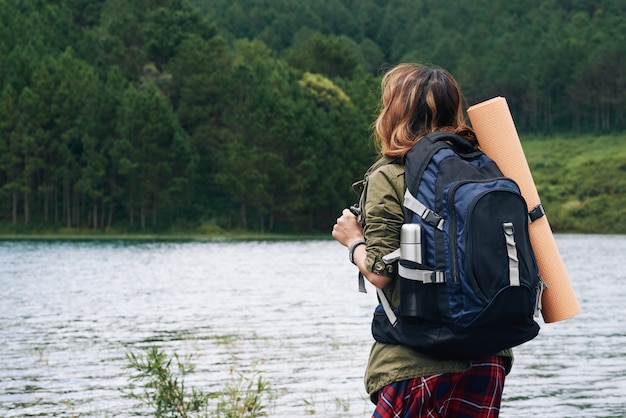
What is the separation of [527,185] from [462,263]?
1.50 ft

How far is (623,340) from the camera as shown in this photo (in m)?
20.0

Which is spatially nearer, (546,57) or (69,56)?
(69,56)

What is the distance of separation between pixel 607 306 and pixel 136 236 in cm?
6171

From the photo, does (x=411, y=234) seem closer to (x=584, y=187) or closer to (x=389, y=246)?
(x=389, y=246)

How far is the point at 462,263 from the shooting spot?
3.63 metres

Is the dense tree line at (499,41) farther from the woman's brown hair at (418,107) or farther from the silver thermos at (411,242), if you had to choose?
the silver thermos at (411,242)

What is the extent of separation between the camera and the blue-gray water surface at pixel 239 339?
42.1 ft

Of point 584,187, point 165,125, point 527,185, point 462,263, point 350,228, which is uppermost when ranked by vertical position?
point 165,125

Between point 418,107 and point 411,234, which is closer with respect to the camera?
point 411,234

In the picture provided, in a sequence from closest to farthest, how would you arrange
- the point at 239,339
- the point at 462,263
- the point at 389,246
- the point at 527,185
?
1. the point at 462,263
2. the point at 389,246
3. the point at 527,185
4. the point at 239,339

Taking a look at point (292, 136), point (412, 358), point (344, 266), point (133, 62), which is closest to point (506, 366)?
point (412, 358)

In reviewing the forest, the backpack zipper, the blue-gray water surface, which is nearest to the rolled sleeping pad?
the backpack zipper

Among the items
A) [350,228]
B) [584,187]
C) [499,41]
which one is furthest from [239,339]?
[499,41]

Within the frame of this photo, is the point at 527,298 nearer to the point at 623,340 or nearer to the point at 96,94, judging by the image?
the point at 623,340
